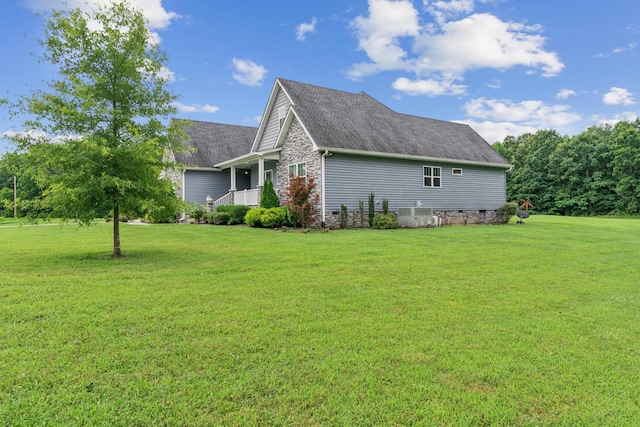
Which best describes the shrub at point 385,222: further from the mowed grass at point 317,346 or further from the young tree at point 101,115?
the young tree at point 101,115

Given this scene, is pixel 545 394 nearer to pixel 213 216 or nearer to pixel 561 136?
pixel 213 216

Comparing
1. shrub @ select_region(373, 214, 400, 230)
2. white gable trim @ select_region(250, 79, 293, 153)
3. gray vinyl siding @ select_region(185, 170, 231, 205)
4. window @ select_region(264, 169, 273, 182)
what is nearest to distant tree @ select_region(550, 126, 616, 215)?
shrub @ select_region(373, 214, 400, 230)

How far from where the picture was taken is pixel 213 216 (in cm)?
1897

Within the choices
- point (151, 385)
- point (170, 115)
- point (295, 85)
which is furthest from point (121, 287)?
point (295, 85)

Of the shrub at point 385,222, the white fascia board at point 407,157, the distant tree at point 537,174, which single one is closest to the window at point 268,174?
the white fascia board at point 407,157

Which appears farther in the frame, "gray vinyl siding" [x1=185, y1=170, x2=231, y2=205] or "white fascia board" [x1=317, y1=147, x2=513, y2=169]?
"gray vinyl siding" [x1=185, y1=170, x2=231, y2=205]

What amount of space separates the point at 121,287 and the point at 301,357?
3.55 metres

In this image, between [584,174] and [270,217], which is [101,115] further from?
[584,174]

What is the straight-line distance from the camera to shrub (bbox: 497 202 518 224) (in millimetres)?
20984

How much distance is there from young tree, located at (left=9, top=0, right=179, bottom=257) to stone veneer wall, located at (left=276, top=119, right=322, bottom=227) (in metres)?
8.08

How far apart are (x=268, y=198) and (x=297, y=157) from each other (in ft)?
7.90

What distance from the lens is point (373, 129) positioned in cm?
1864

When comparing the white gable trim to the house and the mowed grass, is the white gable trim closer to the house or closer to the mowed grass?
the house

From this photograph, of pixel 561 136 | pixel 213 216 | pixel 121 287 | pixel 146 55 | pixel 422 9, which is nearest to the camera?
pixel 121 287
